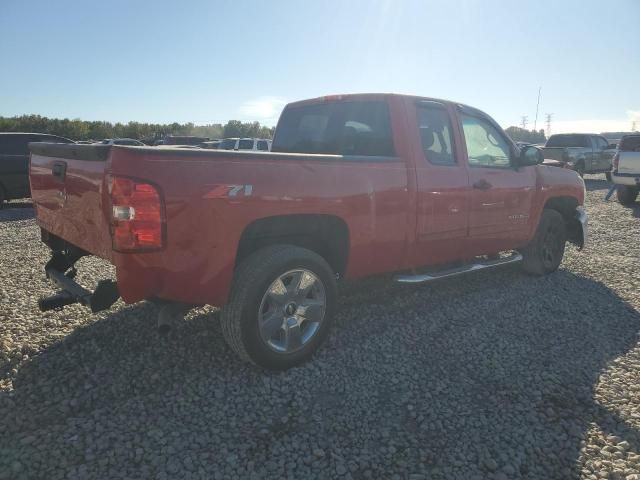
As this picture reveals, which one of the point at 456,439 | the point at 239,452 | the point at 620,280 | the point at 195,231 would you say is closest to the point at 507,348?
the point at 456,439

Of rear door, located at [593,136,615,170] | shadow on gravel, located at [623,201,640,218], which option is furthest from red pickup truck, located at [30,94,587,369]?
rear door, located at [593,136,615,170]

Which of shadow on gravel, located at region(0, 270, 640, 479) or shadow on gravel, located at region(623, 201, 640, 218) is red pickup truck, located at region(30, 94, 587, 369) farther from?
shadow on gravel, located at region(623, 201, 640, 218)

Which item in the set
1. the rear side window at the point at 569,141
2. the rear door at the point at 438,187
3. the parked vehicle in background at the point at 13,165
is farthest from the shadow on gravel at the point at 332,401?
the rear side window at the point at 569,141

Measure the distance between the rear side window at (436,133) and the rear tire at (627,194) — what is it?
1059 cm

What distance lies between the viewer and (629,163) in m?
12.0

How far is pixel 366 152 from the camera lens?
4105mm

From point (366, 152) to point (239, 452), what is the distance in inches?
104

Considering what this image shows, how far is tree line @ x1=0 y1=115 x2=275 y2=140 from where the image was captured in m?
36.5

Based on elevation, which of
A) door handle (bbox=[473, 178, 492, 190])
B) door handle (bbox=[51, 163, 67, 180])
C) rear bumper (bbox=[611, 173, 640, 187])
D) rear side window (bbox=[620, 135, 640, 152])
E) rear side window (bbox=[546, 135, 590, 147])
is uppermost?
rear side window (bbox=[546, 135, 590, 147])

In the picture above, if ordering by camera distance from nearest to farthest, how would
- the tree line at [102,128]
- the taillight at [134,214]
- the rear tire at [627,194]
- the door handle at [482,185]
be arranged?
the taillight at [134,214]
the door handle at [482,185]
the rear tire at [627,194]
the tree line at [102,128]

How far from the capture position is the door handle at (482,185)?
443 centimetres

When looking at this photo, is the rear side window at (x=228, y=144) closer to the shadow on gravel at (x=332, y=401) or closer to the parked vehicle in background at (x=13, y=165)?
the parked vehicle in background at (x=13, y=165)

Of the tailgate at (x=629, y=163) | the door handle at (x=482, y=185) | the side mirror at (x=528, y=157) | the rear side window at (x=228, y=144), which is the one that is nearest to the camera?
the door handle at (x=482, y=185)

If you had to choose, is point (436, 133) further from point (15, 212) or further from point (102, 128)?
point (102, 128)
